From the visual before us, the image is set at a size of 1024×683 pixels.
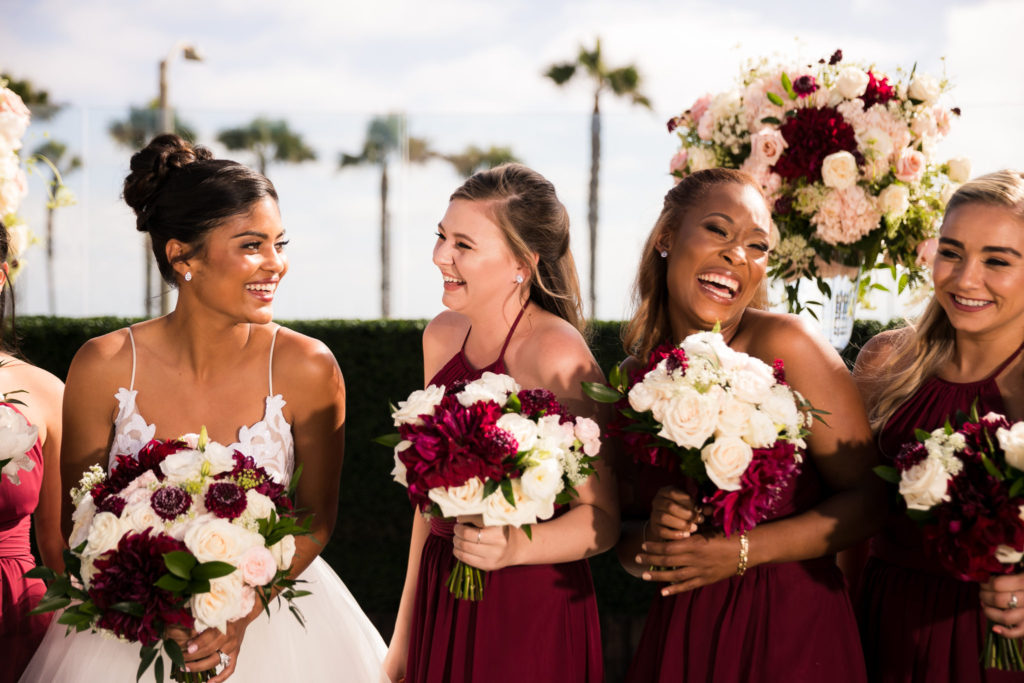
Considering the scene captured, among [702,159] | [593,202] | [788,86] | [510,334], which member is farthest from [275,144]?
[510,334]

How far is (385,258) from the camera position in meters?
13.6

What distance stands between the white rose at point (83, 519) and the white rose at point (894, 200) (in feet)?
10.5

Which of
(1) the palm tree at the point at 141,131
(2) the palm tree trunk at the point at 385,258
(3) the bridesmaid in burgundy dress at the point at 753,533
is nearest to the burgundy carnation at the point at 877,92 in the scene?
(3) the bridesmaid in burgundy dress at the point at 753,533

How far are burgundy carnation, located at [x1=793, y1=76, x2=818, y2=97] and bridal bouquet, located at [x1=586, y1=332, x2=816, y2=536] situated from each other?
194cm

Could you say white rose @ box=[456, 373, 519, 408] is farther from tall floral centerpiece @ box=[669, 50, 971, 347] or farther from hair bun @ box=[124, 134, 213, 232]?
tall floral centerpiece @ box=[669, 50, 971, 347]

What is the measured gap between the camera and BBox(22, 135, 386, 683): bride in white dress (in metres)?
3.30

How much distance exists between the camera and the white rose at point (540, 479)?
8.21 ft

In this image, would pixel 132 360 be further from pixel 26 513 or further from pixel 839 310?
pixel 839 310

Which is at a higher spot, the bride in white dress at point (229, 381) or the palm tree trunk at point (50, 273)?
the bride in white dress at point (229, 381)

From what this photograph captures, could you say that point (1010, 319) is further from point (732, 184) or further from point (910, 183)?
point (910, 183)

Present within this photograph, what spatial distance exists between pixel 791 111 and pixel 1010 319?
5.21ft

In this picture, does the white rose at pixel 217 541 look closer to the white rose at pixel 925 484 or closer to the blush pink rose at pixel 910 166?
the white rose at pixel 925 484

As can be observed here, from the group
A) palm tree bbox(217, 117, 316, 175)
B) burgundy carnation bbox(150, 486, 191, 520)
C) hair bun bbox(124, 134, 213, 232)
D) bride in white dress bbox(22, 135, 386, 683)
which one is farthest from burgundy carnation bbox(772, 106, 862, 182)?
palm tree bbox(217, 117, 316, 175)

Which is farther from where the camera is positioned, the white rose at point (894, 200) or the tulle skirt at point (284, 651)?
the white rose at point (894, 200)
